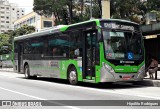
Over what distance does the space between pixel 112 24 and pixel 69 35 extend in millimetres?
3128

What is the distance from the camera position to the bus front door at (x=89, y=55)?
15.9 meters

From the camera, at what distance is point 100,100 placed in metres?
11.4

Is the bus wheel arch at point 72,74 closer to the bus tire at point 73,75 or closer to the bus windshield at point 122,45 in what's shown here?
the bus tire at point 73,75

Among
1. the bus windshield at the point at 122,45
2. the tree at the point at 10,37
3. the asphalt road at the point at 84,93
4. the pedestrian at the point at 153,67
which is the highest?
the tree at the point at 10,37

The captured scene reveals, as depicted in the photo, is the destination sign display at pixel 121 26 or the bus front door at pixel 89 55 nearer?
the destination sign display at pixel 121 26

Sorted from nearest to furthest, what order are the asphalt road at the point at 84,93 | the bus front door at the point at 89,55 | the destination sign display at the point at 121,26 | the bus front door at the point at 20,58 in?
the asphalt road at the point at 84,93 < the destination sign display at the point at 121,26 < the bus front door at the point at 89,55 < the bus front door at the point at 20,58

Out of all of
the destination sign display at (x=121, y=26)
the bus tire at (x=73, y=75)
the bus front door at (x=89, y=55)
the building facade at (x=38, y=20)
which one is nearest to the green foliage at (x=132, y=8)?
the bus tire at (x=73, y=75)

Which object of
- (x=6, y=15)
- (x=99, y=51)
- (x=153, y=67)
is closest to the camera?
(x=99, y=51)

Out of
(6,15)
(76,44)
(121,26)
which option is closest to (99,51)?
(121,26)

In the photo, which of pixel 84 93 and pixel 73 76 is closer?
pixel 84 93

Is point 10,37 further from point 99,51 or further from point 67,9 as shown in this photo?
point 99,51

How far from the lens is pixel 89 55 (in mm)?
16141

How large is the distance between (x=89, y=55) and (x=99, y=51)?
1068 millimetres

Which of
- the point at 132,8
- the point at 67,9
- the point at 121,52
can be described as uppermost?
the point at 67,9
